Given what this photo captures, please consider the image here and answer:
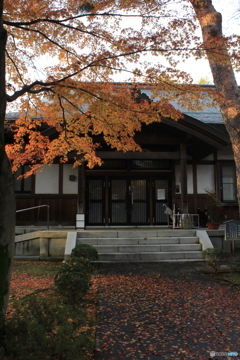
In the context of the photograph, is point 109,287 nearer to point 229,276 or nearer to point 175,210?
point 229,276

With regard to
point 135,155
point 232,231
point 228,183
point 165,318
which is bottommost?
point 165,318

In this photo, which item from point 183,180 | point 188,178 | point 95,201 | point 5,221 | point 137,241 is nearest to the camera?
point 5,221

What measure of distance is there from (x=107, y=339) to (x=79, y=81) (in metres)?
4.54

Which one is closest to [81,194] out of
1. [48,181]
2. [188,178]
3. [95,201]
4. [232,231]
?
[95,201]

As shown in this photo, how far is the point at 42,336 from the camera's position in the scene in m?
2.70

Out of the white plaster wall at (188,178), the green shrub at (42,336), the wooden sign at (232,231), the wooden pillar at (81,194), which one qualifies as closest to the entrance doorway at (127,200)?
the white plaster wall at (188,178)

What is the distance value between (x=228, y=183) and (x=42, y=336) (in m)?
11.7

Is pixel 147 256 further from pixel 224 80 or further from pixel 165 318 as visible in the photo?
pixel 224 80

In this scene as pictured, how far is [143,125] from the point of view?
36.6 feet

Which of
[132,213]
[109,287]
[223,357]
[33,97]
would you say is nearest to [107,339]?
[223,357]

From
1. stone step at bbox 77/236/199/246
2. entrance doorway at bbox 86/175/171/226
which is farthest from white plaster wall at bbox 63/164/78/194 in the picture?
stone step at bbox 77/236/199/246

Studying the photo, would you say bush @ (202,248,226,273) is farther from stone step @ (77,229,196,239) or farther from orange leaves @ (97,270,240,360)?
stone step @ (77,229,196,239)

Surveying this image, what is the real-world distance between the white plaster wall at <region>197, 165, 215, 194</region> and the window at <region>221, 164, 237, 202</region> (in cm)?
47

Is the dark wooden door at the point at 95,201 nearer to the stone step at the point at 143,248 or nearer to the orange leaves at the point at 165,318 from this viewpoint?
the stone step at the point at 143,248
